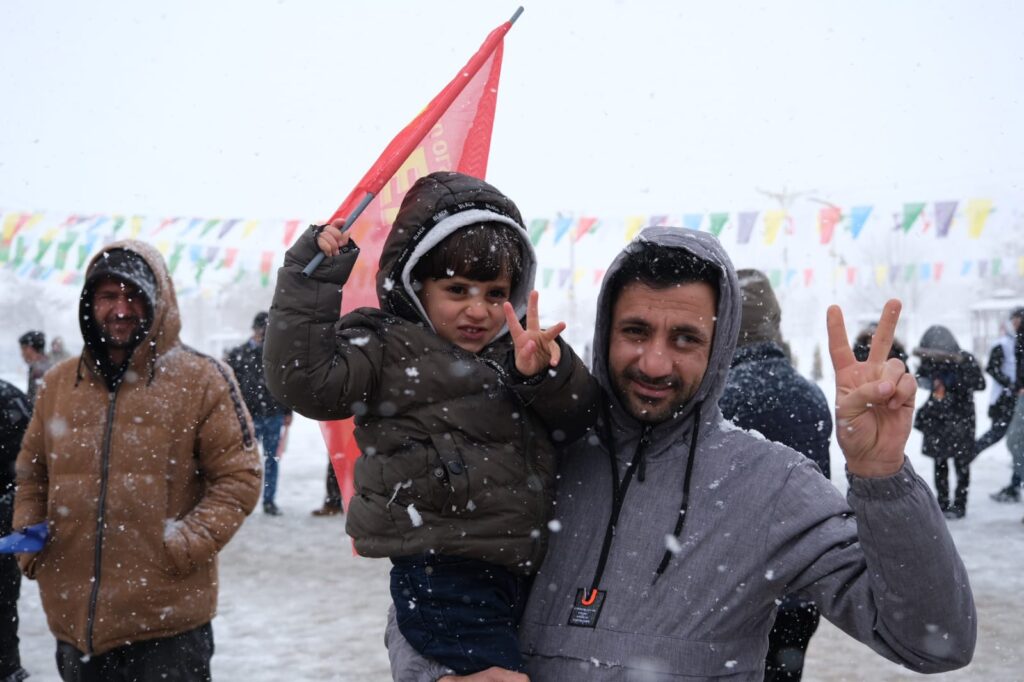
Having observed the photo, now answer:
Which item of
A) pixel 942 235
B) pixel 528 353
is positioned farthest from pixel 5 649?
pixel 942 235

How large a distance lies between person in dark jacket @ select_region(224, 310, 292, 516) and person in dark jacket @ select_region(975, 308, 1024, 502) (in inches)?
291

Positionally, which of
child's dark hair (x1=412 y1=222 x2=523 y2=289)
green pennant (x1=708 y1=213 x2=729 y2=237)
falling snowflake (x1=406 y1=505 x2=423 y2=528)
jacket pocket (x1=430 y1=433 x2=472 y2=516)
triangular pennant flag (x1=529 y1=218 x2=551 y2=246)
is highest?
green pennant (x1=708 y1=213 x2=729 y2=237)

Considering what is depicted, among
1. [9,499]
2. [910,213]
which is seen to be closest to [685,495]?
[9,499]

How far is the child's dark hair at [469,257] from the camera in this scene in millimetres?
2139

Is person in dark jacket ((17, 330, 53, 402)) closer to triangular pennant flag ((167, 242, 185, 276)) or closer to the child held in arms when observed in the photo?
triangular pennant flag ((167, 242, 185, 276))

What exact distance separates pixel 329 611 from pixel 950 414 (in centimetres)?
632

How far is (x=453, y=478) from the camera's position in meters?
1.88

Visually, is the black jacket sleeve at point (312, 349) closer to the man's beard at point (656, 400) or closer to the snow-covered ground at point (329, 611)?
the man's beard at point (656, 400)

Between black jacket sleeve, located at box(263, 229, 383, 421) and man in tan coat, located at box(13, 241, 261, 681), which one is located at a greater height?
black jacket sleeve, located at box(263, 229, 383, 421)

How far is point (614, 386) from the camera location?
1974mm

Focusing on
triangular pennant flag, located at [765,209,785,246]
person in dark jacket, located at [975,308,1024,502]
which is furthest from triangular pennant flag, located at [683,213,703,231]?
person in dark jacket, located at [975,308,1024,502]

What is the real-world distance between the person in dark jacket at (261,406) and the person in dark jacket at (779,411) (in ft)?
20.8

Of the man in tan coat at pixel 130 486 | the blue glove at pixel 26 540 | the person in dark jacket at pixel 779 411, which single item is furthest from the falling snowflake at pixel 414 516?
the person in dark jacket at pixel 779 411

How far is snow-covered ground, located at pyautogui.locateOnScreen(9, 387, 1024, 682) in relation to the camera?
16.5 ft
